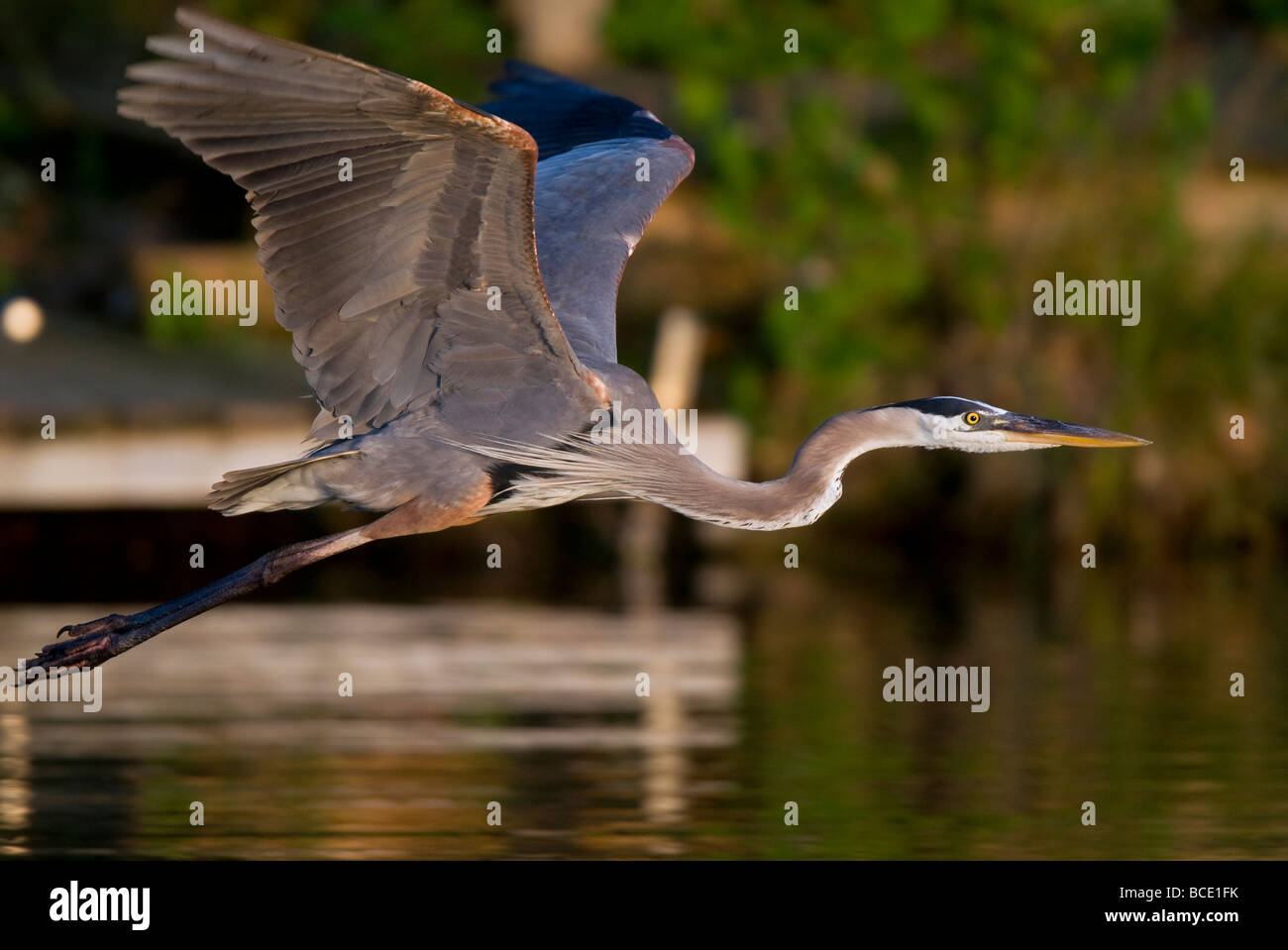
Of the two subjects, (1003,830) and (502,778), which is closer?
(1003,830)

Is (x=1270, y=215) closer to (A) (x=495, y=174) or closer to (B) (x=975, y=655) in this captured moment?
(B) (x=975, y=655)

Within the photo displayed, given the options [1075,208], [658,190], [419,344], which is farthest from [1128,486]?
[419,344]

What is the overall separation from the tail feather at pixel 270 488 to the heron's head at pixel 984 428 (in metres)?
2.03

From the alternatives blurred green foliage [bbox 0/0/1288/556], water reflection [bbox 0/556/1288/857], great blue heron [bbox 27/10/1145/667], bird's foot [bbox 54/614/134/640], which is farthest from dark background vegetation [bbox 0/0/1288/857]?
bird's foot [bbox 54/614/134/640]

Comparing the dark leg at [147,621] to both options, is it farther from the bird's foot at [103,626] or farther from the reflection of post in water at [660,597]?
the reflection of post in water at [660,597]

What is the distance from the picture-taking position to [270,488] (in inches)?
343

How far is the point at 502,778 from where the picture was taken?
1029cm

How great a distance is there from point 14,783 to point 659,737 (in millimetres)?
3046

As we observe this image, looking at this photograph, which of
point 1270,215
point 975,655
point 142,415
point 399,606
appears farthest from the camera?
point 1270,215

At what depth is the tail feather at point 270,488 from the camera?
8.63 m

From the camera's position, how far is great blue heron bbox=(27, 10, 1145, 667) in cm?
778

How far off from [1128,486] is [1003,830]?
12.5 meters

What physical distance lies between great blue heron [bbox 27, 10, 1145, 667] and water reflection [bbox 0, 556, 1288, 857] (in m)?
1.19

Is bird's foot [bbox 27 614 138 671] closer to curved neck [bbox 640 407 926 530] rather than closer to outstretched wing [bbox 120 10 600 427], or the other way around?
outstretched wing [bbox 120 10 600 427]
